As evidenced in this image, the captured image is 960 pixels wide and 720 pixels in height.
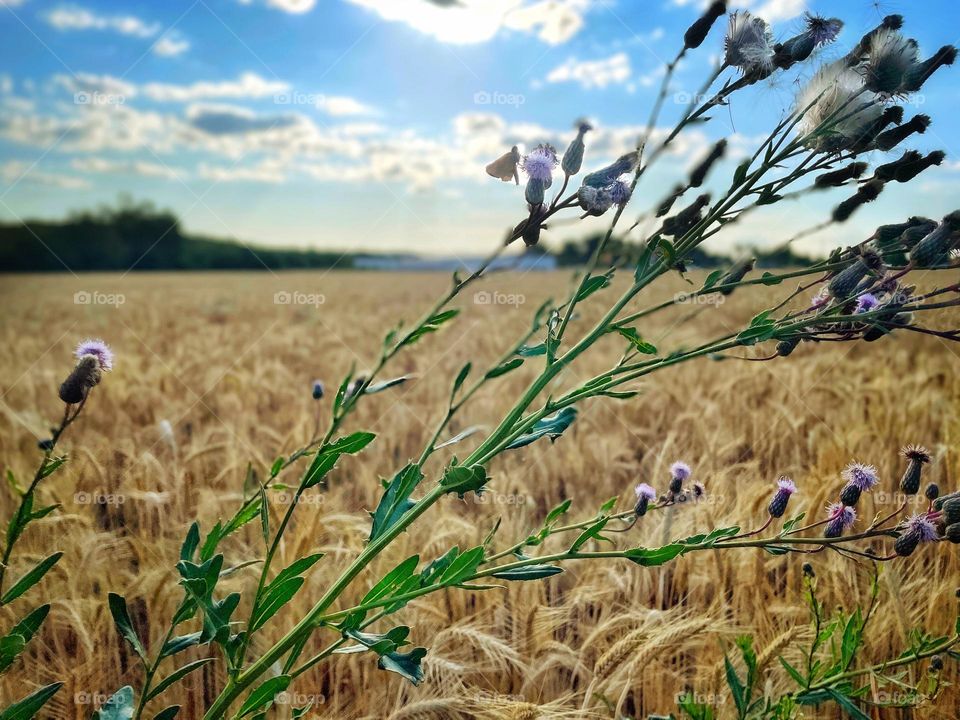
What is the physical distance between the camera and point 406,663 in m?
0.81

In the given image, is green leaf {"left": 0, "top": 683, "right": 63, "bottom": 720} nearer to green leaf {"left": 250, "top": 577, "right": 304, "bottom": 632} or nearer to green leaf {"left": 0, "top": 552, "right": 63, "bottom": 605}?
green leaf {"left": 0, "top": 552, "right": 63, "bottom": 605}

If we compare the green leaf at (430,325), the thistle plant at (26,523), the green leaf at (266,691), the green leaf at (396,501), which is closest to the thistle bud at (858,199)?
the green leaf at (430,325)

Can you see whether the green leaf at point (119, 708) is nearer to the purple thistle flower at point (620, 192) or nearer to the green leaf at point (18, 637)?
the green leaf at point (18, 637)

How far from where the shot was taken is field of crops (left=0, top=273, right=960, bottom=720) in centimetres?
132

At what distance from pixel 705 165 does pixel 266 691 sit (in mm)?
834

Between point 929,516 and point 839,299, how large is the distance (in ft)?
1.23

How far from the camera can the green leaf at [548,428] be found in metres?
0.90

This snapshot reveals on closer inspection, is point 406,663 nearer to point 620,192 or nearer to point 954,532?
point 620,192

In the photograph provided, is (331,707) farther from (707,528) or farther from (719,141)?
(719,141)

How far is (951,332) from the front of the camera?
82 centimetres

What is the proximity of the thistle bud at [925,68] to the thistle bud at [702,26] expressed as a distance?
0.78 feet

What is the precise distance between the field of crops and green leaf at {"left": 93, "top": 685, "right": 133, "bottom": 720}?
36 centimetres

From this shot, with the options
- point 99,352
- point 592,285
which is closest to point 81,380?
point 99,352

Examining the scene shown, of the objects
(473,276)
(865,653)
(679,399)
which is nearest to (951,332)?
(473,276)
